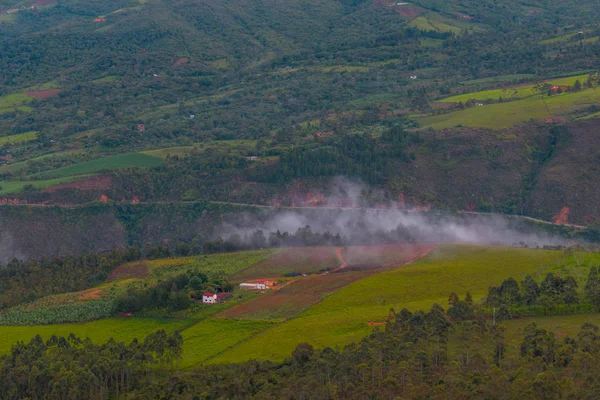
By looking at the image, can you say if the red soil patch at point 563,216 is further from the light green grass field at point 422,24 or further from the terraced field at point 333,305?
the light green grass field at point 422,24

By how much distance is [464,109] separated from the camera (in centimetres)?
13662

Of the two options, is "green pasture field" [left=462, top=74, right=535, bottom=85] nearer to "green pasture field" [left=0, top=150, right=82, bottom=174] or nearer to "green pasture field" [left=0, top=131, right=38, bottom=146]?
"green pasture field" [left=0, top=150, right=82, bottom=174]

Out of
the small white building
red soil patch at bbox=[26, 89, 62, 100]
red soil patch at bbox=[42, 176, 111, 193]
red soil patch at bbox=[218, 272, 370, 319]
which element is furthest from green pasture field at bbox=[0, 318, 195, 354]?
red soil patch at bbox=[26, 89, 62, 100]

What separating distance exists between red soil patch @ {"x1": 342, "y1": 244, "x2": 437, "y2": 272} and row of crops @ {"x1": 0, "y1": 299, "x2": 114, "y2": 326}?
71.2 ft

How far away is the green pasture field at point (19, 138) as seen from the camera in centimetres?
14762

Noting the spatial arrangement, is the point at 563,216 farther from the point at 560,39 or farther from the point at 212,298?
the point at 560,39

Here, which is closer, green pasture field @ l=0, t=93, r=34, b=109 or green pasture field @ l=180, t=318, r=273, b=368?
green pasture field @ l=180, t=318, r=273, b=368

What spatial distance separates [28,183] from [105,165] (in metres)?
10.4

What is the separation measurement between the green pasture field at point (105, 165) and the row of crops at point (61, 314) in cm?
4623

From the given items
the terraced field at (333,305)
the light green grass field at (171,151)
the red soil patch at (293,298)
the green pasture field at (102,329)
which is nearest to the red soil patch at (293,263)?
the terraced field at (333,305)

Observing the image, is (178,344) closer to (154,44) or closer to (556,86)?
(556,86)

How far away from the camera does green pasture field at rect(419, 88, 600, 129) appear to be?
12732 cm

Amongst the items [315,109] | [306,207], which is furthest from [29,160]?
[315,109]

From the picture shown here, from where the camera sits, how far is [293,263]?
90125 millimetres
